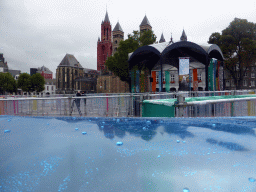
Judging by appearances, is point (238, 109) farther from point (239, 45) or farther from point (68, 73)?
point (68, 73)

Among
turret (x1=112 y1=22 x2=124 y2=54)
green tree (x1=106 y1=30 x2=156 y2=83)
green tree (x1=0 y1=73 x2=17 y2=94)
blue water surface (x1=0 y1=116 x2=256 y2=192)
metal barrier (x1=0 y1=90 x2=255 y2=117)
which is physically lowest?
blue water surface (x1=0 y1=116 x2=256 y2=192)

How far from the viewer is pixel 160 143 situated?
3.28 m

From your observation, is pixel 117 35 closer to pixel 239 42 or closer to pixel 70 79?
pixel 70 79

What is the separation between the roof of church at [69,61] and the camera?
94.7 metres

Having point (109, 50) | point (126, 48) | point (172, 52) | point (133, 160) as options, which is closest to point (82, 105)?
point (133, 160)

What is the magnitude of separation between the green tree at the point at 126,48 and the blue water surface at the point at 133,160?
108ft

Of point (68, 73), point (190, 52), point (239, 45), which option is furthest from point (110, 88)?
point (190, 52)

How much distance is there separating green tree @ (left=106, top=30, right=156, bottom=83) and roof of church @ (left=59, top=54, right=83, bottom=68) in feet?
208

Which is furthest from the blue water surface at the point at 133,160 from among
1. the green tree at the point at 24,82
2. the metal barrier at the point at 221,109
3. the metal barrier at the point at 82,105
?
the green tree at the point at 24,82

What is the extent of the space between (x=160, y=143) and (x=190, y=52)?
64.0ft

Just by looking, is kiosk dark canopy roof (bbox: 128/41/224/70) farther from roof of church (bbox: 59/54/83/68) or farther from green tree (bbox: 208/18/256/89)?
roof of church (bbox: 59/54/83/68)

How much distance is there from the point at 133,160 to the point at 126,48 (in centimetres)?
3499

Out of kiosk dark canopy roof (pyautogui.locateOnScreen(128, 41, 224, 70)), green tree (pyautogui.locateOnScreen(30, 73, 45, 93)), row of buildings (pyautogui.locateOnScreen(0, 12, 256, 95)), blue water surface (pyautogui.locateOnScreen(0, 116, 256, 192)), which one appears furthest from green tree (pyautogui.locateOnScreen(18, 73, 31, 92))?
blue water surface (pyautogui.locateOnScreen(0, 116, 256, 192))

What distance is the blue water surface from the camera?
1983 mm
